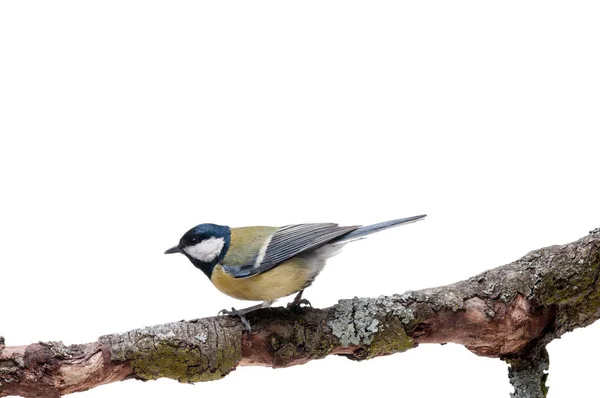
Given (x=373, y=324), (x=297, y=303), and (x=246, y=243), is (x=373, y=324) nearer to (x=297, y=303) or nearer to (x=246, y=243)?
(x=297, y=303)

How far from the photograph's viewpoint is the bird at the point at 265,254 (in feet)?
A: 9.79

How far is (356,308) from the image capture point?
3236mm

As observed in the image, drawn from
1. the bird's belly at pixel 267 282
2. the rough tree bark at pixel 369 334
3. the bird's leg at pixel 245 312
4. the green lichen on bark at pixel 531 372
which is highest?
the bird's belly at pixel 267 282

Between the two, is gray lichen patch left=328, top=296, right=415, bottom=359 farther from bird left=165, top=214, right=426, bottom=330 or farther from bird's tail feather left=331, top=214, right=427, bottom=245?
bird's tail feather left=331, top=214, right=427, bottom=245

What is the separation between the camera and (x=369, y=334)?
3182 mm

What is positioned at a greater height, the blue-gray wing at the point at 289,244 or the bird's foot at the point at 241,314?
the blue-gray wing at the point at 289,244

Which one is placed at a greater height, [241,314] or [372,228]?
[372,228]

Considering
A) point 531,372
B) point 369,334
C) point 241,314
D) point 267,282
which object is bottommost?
point 531,372

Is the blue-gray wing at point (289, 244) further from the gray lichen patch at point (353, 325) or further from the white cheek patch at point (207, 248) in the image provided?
the gray lichen patch at point (353, 325)

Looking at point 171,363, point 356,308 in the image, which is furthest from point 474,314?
point 171,363

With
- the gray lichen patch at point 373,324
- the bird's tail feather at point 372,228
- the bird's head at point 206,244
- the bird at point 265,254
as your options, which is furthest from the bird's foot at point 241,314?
the bird's tail feather at point 372,228

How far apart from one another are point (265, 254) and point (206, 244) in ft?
0.87

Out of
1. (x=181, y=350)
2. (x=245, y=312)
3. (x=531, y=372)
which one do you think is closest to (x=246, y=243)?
(x=245, y=312)

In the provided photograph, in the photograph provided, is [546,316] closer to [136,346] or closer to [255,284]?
[255,284]
